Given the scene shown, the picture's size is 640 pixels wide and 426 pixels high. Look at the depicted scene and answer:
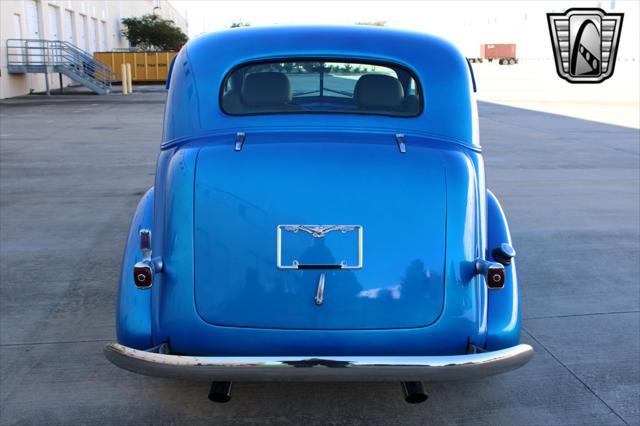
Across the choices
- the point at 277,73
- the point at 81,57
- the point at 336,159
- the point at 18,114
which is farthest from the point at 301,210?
the point at 81,57

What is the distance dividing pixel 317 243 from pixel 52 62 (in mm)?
27534

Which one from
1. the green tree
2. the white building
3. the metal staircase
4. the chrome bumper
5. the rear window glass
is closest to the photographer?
the chrome bumper

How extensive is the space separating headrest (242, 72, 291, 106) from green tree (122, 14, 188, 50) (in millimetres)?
40676

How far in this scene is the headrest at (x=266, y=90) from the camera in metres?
3.55

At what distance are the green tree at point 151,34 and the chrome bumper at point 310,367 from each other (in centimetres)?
4183

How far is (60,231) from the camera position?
21.6 feet

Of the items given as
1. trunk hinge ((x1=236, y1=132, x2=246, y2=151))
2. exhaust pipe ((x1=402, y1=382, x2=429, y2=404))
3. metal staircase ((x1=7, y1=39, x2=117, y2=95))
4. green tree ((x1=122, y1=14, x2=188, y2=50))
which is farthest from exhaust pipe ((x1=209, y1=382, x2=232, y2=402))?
green tree ((x1=122, y1=14, x2=188, y2=50))

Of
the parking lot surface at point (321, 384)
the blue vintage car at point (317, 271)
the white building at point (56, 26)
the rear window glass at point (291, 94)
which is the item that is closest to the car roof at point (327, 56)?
the rear window glass at point (291, 94)

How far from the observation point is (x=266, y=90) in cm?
Result: 355

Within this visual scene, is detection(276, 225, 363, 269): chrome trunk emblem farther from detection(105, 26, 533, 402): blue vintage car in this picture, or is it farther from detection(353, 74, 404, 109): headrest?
detection(353, 74, 404, 109): headrest

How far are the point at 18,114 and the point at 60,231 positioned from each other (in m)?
13.8

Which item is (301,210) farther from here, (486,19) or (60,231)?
(486,19)

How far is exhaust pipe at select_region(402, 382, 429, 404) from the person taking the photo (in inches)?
117

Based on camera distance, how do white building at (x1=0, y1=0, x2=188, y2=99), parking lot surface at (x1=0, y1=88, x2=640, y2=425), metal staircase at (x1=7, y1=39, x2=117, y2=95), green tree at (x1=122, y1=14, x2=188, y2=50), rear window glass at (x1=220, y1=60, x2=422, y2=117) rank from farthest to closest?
green tree at (x1=122, y1=14, x2=188, y2=50) → metal staircase at (x1=7, y1=39, x2=117, y2=95) → white building at (x1=0, y1=0, x2=188, y2=99) → rear window glass at (x1=220, y1=60, x2=422, y2=117) → parking lot surface at (x1=0, y1=88, x2=640, y2=425)
